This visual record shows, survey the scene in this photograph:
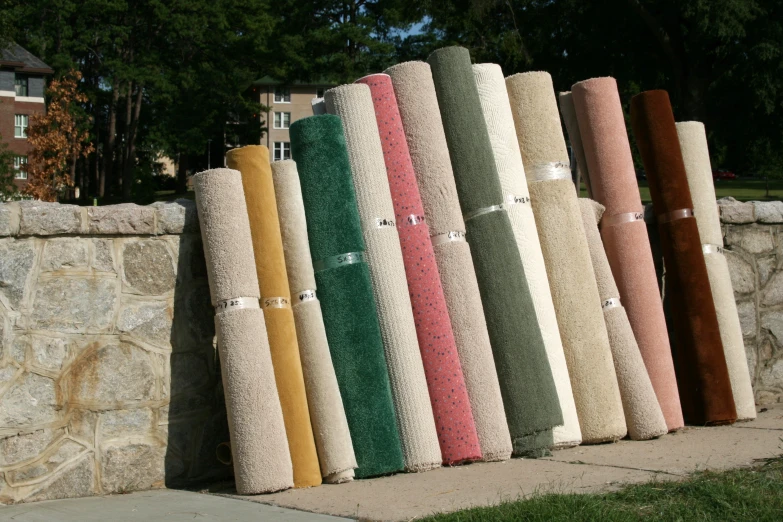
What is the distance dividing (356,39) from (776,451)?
129ft

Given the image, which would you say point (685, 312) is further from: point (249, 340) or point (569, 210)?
point (249, 340)

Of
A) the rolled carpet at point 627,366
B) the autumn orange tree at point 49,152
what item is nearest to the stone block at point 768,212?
the rolled carpet at point 627,366

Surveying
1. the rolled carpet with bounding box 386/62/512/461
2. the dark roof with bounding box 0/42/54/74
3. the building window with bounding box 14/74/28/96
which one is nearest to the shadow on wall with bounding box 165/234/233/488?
the rolled carpet with bounding box 386/62/512/461

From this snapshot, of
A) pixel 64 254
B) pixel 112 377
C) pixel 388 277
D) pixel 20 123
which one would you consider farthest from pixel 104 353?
pixel 20 123

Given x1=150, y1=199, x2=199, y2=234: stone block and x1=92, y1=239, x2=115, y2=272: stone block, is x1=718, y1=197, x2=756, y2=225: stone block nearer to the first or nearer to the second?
x1=150, y1=199, x2=199, y2=234: stone block

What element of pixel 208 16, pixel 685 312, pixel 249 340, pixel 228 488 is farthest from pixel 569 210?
pixel 208 16

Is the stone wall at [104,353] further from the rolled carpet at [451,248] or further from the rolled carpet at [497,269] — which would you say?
the rolled carpet at [497,269]

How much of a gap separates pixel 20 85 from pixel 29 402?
50089mm

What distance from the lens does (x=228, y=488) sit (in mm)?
5027

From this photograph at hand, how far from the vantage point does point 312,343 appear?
501 cm

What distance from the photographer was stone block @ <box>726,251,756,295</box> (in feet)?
22.8

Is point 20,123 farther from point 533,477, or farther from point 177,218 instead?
point 533,477

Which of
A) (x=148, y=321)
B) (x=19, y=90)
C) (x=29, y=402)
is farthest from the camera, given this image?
(x=19, y=90)

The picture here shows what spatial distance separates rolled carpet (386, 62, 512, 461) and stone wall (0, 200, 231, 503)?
1.31m
